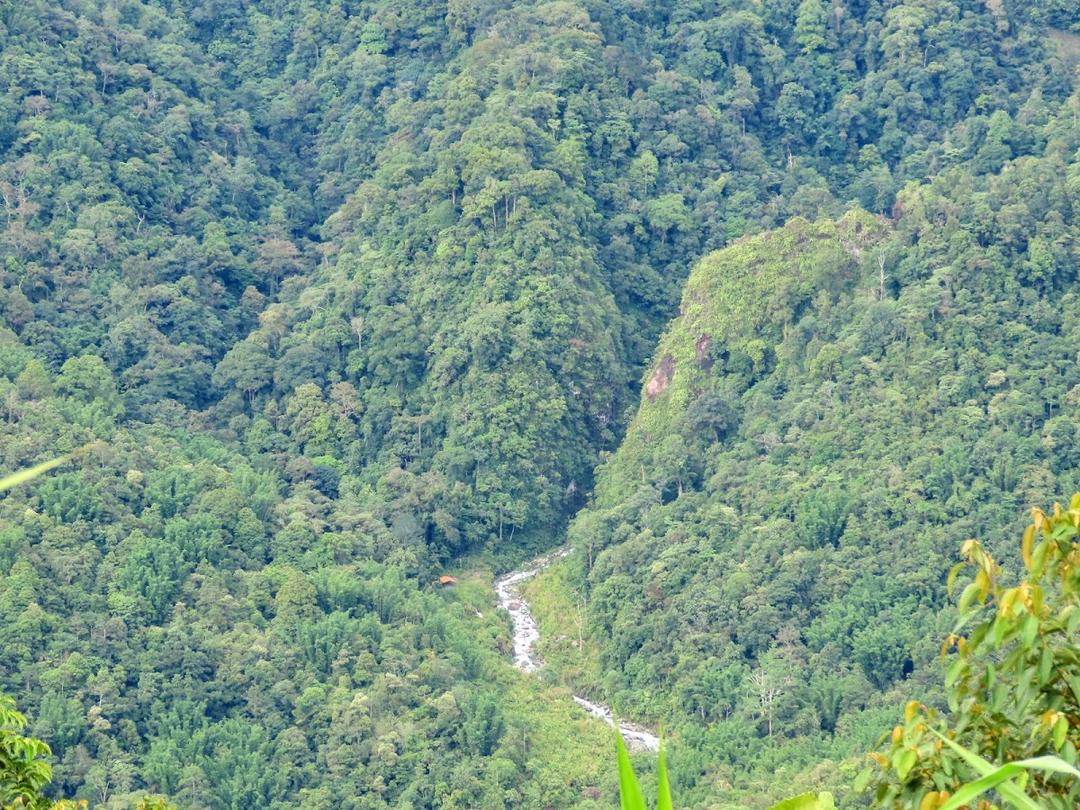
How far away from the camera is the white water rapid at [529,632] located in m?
27.1

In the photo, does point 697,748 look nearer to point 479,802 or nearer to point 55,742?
point 479,802

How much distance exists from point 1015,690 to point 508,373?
2758cm

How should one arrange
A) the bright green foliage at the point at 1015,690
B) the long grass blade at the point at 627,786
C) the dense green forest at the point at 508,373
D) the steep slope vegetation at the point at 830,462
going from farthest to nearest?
the steep slope vegetation at the point at 830,462 → the dense green forest at the point at 508,373 → the bright green foliage at the point at 1015,690 → the long grass blade at the point at 627,786

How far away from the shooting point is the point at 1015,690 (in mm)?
5492

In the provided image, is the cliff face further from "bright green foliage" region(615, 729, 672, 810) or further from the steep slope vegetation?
"bright green foliage" region(615, 729, 672, 810)

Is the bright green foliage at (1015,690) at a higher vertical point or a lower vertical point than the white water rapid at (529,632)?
higher

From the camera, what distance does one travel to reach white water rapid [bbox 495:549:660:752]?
27062mm

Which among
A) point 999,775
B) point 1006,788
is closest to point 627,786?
point 999,775

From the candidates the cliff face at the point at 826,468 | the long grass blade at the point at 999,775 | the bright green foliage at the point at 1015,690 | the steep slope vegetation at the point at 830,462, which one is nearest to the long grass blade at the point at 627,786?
the long grass blade at the point at 999,775

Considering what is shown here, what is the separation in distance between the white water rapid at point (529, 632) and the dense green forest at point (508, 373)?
309mm

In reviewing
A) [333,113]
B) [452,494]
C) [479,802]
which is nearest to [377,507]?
[452,494]

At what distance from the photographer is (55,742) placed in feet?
80.1

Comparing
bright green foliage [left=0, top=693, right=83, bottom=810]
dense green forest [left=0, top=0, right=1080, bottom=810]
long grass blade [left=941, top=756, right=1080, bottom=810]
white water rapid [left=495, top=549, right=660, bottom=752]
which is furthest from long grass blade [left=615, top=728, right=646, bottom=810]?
white water rapid [left=495, top=549, right=660, bottom=752]

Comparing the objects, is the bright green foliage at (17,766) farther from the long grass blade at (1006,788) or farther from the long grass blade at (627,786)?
the long grass blade at (1006,788)
